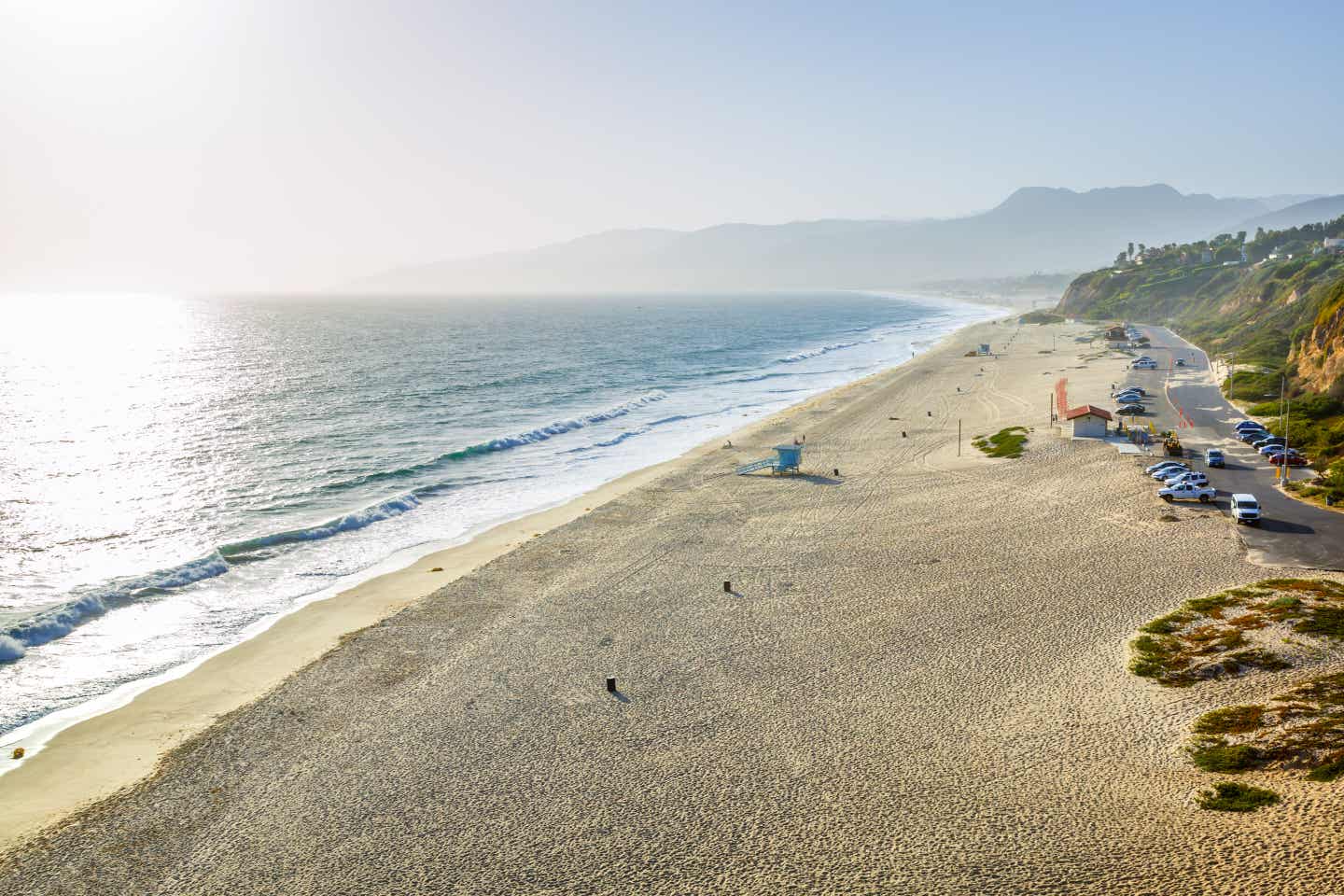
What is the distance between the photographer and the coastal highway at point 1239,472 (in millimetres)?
30016

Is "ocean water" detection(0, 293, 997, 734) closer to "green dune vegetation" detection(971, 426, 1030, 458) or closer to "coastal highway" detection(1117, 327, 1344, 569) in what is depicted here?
"green dune vegetation" detection(971, 426, 1030, 458)

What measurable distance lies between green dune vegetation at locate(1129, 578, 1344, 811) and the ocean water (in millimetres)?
27734

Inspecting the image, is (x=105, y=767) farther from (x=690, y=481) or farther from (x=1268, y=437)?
(x=1268, y=437)

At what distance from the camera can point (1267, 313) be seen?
102 meters

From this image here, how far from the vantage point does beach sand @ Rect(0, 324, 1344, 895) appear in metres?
15.9

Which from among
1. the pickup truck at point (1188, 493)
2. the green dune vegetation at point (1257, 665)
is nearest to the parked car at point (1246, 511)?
the pickup truck at point (1188, 493)

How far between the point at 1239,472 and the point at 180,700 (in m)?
44.4

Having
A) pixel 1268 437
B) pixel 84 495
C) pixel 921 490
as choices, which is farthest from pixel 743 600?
pixel 84 495

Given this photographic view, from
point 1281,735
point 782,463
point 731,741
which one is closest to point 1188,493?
point 782,463

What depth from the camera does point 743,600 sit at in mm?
29141

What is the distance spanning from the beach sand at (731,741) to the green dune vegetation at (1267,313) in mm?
19666

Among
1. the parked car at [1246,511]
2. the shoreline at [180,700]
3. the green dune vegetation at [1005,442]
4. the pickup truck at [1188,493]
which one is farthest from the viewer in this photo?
the green dune vegetation at [1005,442]

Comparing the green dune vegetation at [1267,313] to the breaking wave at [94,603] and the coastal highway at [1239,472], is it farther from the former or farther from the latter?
the breaking wave at [94,603]

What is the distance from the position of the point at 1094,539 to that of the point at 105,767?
3256cm
